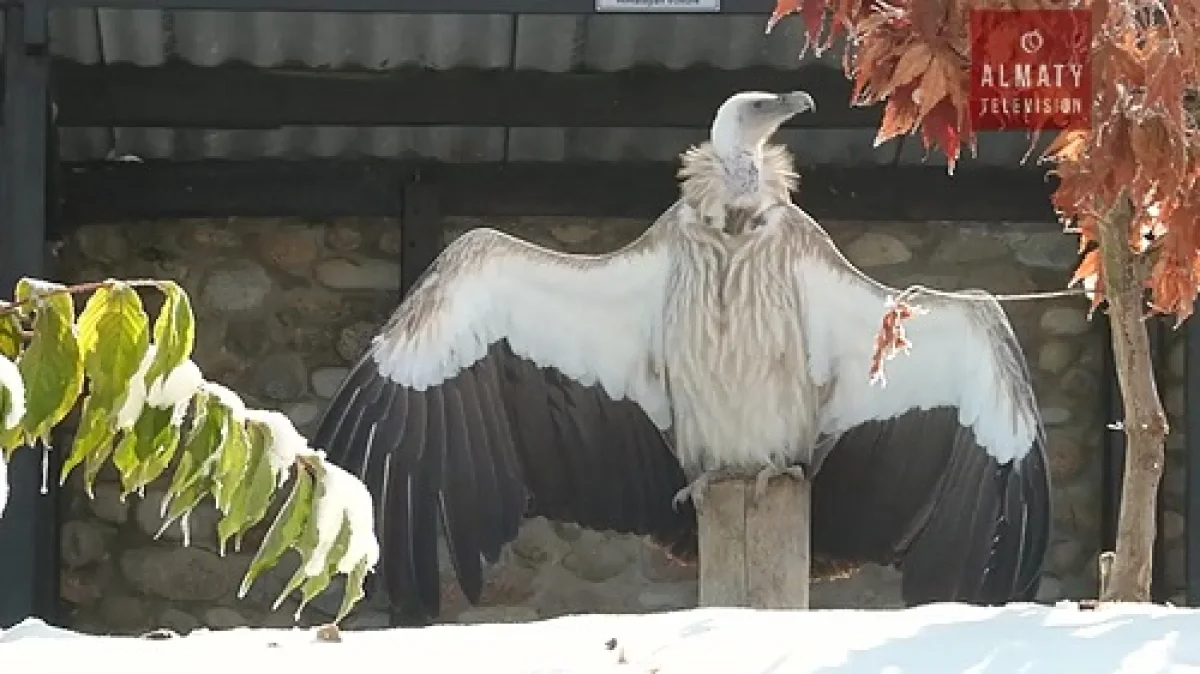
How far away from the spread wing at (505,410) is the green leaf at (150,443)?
7.43ft

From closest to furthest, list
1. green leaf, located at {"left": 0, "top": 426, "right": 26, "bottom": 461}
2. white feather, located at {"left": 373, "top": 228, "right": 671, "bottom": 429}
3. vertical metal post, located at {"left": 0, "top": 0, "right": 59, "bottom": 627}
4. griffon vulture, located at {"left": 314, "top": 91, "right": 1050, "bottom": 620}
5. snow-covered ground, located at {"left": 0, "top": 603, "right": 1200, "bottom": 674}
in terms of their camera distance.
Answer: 1. green leaf, located at {"left": 0, "top": 426, "right": 26, "bottom": 461}
2. snow-covered ground, located at {"left": 0, "top": 603, "right": 1200, "bottom": 674}
3. griffon vulture, located at {"left": 314, "top": 91, "right": 1050, "bottom": 620}
4. white feather, located at {"left": 373, "top": 228, "right": 671, "bottom": 429}
5. vertical metal post, located at {"left": 0, "top": 0, "right": 59, "bottom": 627}

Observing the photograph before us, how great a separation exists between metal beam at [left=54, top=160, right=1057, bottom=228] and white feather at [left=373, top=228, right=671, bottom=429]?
6.13ft

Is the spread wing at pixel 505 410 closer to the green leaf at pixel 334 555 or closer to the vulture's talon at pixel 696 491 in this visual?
the vulture's talon at pixel 696 491

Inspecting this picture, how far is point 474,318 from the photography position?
15.1ft

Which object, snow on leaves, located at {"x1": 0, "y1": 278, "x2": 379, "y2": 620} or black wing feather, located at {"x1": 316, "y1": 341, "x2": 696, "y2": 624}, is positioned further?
black wing feather, located at {"x1": 316, "y1": 341, "x2": 696, "y2": 624}

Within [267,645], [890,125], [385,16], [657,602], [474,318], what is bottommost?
[657,602]

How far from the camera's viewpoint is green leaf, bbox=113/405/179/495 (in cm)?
217

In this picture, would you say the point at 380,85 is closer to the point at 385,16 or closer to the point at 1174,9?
the point at 385,16

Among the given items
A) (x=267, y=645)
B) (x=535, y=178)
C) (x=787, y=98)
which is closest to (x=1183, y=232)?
(x=787, y=98)

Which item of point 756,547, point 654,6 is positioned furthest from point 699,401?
point 654,6

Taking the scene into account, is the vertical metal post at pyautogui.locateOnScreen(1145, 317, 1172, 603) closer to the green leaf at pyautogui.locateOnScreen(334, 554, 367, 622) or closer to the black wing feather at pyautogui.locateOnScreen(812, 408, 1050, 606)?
the black wing feather at pyautogui.locateOnScreen(812, 408, 1050, 606)

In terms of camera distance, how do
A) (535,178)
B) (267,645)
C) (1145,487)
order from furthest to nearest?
(535,178) → (1145,487) → (267,645)

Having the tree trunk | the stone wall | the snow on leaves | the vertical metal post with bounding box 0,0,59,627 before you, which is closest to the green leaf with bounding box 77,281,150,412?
the snow on leaves

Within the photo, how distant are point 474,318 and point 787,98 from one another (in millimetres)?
837
